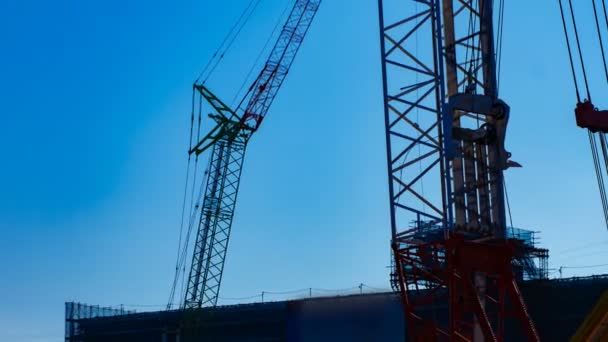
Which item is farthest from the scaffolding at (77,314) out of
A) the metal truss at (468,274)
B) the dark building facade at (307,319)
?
the metal truss at (468,274)

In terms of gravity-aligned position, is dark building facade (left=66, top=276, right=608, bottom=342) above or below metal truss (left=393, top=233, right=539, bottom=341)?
above

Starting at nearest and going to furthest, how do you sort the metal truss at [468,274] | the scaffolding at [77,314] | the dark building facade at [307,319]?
the metal truss at [468,274], the dark building facade at [307,319], the scaffolding at [77,314]

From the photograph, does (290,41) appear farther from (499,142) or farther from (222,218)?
(499,142)

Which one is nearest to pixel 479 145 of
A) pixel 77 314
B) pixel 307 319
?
pixel 307 319

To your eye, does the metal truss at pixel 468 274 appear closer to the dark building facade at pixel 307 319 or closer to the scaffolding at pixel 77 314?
the dark building facade at pixel 307 319

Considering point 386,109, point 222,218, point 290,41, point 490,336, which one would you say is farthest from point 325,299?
point 490,336

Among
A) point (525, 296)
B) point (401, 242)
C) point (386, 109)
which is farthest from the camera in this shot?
point (525, 296)

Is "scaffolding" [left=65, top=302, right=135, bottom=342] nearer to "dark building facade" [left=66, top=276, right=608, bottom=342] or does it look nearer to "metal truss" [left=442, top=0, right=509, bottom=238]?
"dark building facade" [left=66, top=276, right=608, bottom=342]

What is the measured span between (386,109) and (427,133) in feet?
8.96

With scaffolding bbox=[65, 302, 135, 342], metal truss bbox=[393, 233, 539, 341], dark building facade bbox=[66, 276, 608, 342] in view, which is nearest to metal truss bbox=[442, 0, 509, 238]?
metal truss bbox=[393, 233, 539, 341]

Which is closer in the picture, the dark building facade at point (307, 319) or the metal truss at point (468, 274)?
the metal truss at point (468, 274)

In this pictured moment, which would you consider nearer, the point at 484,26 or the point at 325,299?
the point at 484,26

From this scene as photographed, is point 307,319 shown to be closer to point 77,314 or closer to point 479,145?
point 77,314

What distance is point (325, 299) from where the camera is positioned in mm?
87688
